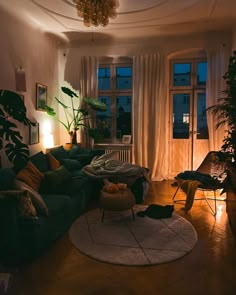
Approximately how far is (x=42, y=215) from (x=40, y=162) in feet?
4.81

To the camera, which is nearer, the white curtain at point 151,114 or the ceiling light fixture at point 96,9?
the ceiling light fixture at point 96,9

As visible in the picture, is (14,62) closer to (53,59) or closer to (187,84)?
(53,59)

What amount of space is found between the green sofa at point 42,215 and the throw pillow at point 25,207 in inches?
1.3

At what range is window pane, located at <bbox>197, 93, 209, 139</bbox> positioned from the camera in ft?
20.0

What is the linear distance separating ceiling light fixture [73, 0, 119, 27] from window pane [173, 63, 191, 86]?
2793 mm

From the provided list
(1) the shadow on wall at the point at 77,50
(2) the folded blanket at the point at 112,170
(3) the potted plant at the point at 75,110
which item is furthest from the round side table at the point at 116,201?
(1) the shadow on wall at the point at 77,50

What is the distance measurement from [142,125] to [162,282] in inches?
162

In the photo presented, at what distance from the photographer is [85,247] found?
116 inches

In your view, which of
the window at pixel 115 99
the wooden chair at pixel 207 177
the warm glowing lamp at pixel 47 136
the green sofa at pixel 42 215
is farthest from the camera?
the window at pixel 115 99

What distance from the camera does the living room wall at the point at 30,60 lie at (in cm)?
411

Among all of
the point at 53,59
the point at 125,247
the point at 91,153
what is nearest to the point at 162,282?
the point at 125,247

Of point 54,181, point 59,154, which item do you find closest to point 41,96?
point 59,154

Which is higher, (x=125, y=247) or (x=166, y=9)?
(x=166, y=9)

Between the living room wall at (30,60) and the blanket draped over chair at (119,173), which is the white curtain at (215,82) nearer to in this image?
the blanket draped over chair at (119,173)
